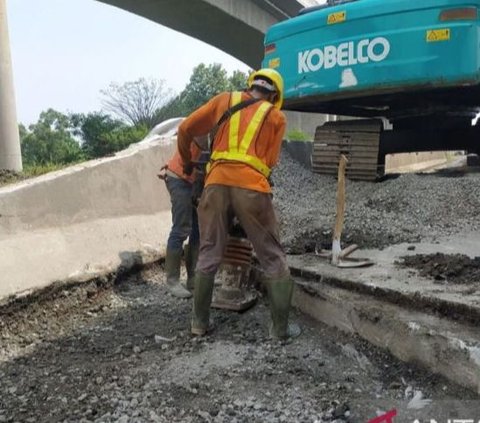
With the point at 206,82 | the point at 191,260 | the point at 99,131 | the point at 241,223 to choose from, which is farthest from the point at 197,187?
the point at 206,82

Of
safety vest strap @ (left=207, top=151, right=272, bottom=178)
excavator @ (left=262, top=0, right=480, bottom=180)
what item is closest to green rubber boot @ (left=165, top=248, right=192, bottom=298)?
safety vest strap @ (left=207, top=151, right=272, bottom=178)

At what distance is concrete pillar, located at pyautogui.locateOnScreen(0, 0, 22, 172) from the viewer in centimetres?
1167

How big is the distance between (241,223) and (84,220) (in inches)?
66.3

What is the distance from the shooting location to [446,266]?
3641mm

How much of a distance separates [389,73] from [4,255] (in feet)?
13.6

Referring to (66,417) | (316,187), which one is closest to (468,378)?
(66,417)

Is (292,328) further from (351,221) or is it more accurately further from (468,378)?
(351,221)

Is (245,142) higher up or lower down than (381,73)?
lower down

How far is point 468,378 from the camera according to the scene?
258 cm

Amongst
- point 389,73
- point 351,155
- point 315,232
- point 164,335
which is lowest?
point 164,335

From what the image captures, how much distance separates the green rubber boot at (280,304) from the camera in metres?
3.38

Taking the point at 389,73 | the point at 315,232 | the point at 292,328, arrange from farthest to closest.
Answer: the point at 389,73, the point at 315,232, the point at 292,328

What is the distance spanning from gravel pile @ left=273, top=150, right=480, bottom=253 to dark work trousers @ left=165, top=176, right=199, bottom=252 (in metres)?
0.83

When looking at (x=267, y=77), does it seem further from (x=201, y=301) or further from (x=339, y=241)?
(x=201, y=301)
